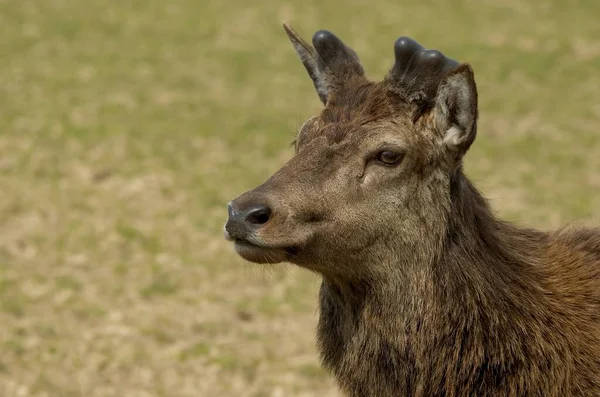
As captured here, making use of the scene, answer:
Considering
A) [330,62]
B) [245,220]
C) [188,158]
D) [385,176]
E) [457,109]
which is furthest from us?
[188,158]

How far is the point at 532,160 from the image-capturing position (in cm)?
1419

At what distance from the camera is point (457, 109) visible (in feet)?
16.5

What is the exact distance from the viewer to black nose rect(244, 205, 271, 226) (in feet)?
15.8

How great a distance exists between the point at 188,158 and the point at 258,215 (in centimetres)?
895

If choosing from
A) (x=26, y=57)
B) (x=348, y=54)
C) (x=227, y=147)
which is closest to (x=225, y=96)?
(x=227, y=147)

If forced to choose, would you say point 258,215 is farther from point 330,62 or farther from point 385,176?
point 330,62

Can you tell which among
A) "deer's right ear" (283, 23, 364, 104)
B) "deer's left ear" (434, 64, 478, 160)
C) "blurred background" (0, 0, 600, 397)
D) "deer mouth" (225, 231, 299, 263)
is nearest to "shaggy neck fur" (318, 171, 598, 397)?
"deer's left ear" (434, 64, 478, 160)

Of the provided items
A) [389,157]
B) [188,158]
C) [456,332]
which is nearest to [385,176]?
[389,157]

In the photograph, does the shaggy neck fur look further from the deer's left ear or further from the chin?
the chin

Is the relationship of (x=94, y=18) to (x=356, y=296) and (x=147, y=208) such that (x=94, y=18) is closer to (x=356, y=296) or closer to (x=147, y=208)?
(x=147, y=208)

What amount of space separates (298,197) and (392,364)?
101 centimetres

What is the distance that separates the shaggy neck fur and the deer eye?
330mm

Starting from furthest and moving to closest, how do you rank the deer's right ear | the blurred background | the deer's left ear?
the blurred background, the deer's right ear, the deer's left ear

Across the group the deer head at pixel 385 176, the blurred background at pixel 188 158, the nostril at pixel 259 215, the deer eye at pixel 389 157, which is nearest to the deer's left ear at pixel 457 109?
the deer head at pixel 385 176
